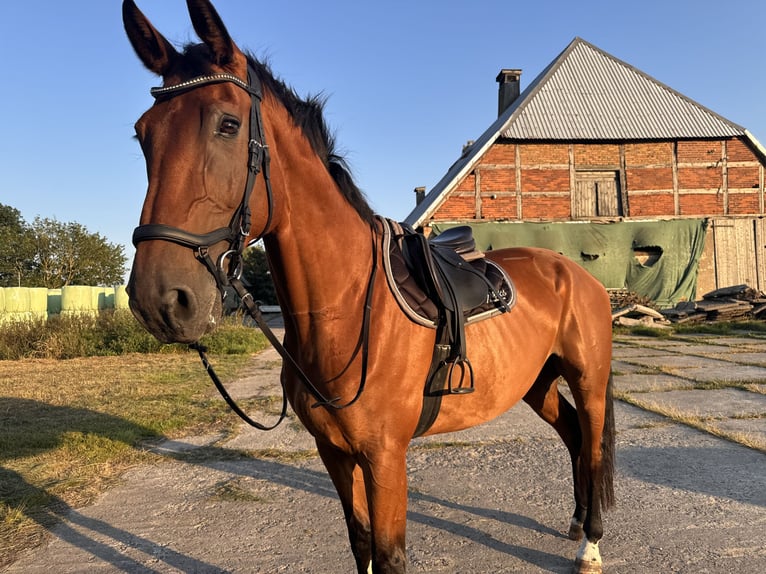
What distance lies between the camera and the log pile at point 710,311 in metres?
14.6

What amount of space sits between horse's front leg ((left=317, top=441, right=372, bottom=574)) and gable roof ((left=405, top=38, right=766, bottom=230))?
1361 centimetres

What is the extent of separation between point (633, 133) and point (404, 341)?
Result: 55.0 feet

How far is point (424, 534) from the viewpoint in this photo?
119 inches

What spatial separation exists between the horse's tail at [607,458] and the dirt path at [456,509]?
231 mm

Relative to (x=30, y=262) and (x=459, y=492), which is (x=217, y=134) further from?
(x=30, y=262)

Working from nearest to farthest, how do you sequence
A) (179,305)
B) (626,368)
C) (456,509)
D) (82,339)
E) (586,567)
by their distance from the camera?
(179,305)
(586,567)
(456,509)
(626,368)
(82,339)

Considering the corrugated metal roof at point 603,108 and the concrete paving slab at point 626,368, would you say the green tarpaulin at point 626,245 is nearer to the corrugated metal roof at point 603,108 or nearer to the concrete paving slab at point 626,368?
the corrugated metal roof at point 603,108

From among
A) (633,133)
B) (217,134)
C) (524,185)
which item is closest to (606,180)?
(633,133)

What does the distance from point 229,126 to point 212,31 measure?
0.31 metres

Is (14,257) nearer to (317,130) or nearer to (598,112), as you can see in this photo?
(598,112)

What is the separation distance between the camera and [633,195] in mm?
15867

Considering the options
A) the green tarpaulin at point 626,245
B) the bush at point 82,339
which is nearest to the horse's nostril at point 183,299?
the bush at point 82,339

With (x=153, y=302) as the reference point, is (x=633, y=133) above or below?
above

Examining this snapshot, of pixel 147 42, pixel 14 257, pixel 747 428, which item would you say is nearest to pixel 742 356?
pixel 747 428
